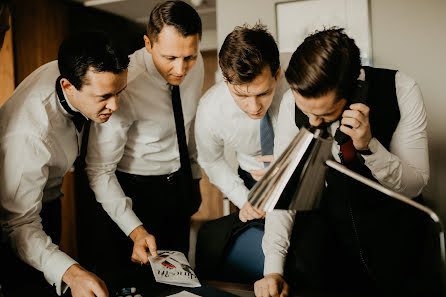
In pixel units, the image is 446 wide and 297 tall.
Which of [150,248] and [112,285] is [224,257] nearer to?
[150,248]

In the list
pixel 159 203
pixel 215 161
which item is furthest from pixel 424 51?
pixel 159 203

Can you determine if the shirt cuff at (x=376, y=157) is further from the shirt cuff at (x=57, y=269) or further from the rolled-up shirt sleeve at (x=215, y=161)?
the shirt cuff at (x=57, y=269)

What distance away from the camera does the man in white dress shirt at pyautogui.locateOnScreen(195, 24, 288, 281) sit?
171cm

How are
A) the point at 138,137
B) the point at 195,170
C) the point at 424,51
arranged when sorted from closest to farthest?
the point at 138,137 → the point at 195,170 → the point at 424,51

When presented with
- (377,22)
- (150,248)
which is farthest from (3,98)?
(377,22)

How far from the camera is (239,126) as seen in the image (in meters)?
2.05

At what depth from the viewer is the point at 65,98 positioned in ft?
5.47

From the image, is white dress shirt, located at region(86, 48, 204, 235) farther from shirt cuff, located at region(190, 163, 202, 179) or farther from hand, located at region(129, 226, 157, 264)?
hand, located at region(129, 226, 157, 264)

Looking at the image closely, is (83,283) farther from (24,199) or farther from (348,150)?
(348,150)

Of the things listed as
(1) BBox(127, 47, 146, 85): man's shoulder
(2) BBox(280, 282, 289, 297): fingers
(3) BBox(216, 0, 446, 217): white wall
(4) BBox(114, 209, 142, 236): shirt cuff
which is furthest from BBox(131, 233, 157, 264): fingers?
(3) BBox(216, 0, 446, 217): white wall

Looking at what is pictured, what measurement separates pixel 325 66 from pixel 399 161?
1.36 feet

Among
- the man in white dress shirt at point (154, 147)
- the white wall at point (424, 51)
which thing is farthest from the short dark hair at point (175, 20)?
the white wall at point (424, 51)

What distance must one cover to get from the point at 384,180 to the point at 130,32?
4009 mm

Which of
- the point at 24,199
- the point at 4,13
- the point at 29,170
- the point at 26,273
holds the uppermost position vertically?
the point at 4,13
